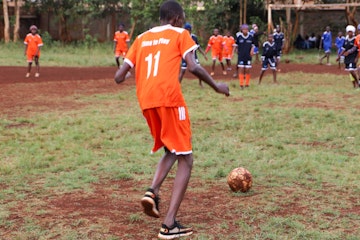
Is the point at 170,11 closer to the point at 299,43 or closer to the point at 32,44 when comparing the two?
the point at 32,44

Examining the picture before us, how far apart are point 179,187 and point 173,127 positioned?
1.77ft

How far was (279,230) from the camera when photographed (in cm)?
548

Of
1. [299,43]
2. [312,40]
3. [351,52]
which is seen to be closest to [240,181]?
[351,52]

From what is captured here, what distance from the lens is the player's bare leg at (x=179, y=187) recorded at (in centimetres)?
527

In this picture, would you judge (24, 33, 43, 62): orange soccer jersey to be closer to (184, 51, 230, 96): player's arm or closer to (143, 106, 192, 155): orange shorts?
(143, 106, 192, 155): orange shorts

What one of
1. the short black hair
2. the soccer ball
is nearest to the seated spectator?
the soccer ball

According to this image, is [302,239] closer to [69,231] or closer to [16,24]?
[69,231]

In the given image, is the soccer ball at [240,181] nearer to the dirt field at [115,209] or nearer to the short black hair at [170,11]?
the dirt field at [115,209]

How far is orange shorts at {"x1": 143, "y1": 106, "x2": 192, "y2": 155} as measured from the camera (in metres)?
5.23

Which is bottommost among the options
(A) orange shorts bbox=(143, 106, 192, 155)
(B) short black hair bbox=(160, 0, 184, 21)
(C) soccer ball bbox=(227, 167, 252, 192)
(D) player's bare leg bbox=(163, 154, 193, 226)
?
(C) soccer ball bbox=(227, 167, 252, 192)

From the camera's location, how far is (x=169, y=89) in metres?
5.22

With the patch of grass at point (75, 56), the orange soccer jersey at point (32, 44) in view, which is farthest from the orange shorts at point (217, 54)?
the orange soccer jersey at point (32, 44)

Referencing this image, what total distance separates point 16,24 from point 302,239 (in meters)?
36.3

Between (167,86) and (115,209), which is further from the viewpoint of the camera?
(115,209)
